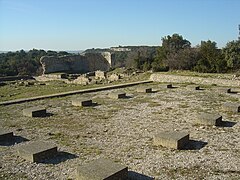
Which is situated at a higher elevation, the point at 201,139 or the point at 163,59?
the point at 163,59

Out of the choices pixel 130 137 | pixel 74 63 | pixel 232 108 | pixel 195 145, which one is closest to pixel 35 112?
pixel 130 137

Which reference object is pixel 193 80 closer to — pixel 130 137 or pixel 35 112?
pixel 35 112

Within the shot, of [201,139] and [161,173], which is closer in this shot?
[161,173]

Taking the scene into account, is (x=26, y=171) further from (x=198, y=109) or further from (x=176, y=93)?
(x=176, y=93)

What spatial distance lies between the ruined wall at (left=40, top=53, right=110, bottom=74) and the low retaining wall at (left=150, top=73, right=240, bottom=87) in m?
27.8

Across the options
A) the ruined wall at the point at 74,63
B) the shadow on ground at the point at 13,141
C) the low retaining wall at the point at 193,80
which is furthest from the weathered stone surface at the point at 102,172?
the ruined wall at the point at 74,63

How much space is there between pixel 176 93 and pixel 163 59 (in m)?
14.4

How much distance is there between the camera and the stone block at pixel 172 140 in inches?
256

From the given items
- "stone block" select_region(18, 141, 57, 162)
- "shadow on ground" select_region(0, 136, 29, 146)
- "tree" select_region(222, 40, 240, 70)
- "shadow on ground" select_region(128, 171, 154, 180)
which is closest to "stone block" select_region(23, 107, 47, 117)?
"shadow on ground" select_region(0, 136, 29, 146)

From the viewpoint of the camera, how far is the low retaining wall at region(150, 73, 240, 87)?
1652 centimetres

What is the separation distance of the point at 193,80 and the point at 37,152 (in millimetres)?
13742

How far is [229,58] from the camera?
22.2 m

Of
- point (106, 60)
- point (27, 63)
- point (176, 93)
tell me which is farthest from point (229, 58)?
point (27, 63)

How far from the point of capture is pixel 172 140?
6555mm
